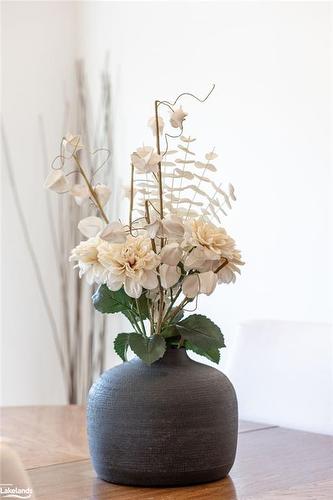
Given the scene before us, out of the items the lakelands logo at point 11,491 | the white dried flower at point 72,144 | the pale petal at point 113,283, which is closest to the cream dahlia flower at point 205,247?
the pale petal at point 113,283

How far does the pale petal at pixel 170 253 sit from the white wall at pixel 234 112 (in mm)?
1168

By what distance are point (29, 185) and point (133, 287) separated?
7.56ft

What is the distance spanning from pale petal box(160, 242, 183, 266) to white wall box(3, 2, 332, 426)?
3.83 ft

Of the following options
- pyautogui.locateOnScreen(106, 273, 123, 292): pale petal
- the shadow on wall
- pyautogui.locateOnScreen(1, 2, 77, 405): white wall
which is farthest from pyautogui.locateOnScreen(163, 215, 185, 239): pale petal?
pyautogui.locateOnScreen(1, 2, 77, 405): white wall

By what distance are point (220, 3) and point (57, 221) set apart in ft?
3.78

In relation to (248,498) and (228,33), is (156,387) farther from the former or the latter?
(228,33)

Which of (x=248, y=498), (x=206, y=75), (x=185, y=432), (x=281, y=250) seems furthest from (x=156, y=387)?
(x=206, y=75)

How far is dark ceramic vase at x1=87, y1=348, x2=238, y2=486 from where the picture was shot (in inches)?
48.8

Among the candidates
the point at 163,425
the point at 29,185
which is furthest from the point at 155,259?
the point at 29,185

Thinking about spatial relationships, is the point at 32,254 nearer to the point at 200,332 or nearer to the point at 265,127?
the point at 265,127

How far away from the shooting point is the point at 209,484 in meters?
1.27

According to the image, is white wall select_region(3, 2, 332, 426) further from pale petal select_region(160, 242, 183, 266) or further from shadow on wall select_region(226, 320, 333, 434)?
pale petal select_region(160, 242, 183, 266)

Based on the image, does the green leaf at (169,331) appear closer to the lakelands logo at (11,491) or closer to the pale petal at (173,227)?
the pale petal at (173,227)

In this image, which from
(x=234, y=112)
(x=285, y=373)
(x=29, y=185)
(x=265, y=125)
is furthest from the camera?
(x=29, y=185)
